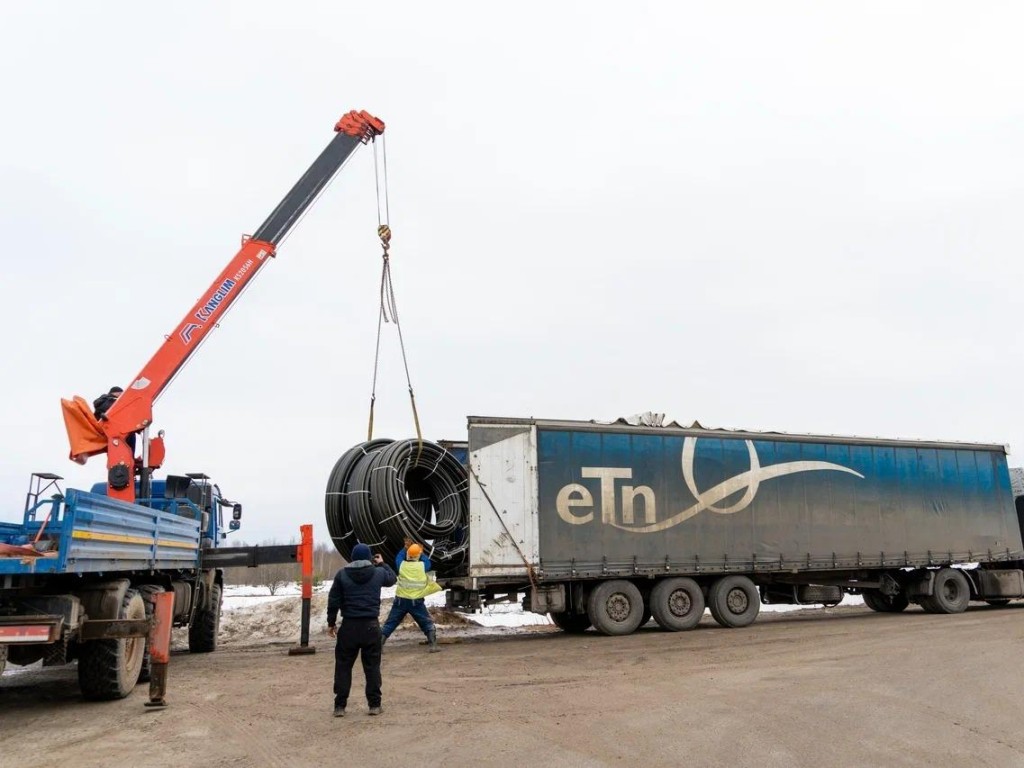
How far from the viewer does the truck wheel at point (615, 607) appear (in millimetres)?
13320

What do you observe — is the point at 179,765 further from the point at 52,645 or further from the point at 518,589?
the point at 518,589

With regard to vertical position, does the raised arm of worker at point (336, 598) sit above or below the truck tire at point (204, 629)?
above

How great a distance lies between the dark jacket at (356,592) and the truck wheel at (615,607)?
6674 millimetres

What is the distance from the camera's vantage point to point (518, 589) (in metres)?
13.2

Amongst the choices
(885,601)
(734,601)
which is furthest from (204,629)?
(885,601)

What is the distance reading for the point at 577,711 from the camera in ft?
23.7

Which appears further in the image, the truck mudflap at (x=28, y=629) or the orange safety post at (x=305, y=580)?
the orange safety post at (x=305, y=580)

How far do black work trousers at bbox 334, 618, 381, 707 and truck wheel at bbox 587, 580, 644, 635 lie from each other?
21.9 ft

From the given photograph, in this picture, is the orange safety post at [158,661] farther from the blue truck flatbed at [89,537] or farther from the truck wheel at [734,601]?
the truck wheel at [734,601]

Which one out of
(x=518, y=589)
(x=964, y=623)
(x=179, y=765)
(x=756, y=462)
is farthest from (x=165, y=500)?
(x=964, y=623)

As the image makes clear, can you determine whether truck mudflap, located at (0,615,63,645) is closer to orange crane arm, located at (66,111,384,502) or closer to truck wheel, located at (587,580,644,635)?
orange crane arm, located at (66,111,384,502)

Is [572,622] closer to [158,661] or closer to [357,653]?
[357,653]

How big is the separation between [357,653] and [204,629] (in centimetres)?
754

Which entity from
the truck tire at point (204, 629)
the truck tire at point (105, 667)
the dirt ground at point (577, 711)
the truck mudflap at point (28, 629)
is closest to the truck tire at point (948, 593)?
the dirt ground at point (577, 711)
